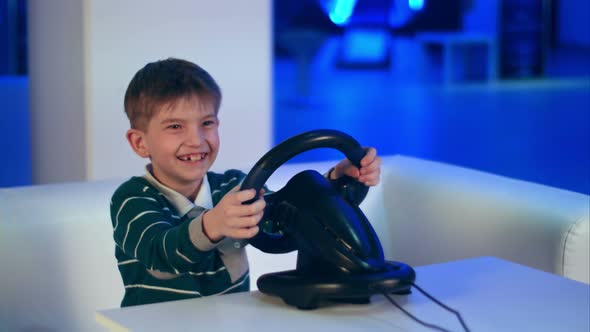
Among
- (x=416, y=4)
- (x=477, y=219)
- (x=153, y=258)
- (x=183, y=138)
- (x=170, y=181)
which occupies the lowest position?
(x=477, y=219)

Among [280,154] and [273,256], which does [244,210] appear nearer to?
[280,154]

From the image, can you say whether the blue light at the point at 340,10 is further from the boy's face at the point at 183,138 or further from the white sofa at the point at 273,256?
the boy's face at the point at 183,138

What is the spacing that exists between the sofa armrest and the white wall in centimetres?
95

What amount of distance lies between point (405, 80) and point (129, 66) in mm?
10695

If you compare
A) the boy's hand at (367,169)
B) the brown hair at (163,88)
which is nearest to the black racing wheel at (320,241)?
the boy's hand at (367,169)

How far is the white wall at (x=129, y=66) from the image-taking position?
11.9 feet

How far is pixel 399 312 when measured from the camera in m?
1.64

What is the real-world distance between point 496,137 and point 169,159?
7.34m

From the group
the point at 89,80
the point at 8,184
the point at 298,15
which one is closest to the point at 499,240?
the point at 89,80

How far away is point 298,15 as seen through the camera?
50.6ft

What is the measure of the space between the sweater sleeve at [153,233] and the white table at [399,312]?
3.8 inches

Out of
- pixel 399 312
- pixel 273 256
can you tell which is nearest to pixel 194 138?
pixel 399 312

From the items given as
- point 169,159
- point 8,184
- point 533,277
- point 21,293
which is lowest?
point 8,184

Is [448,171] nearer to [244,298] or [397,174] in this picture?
[397,174]
